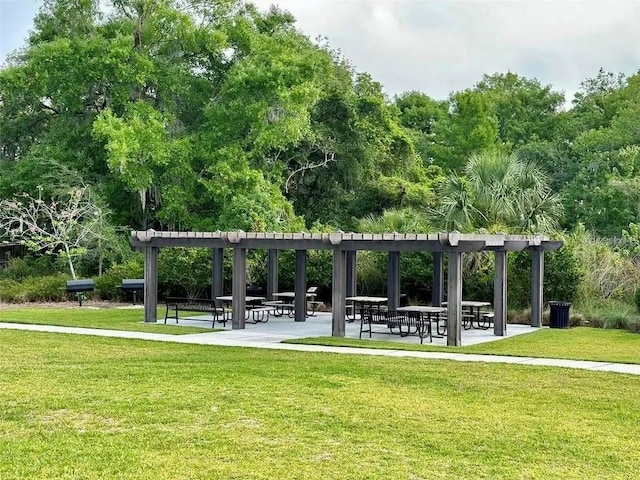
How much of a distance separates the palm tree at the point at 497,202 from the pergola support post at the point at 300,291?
4587 mm

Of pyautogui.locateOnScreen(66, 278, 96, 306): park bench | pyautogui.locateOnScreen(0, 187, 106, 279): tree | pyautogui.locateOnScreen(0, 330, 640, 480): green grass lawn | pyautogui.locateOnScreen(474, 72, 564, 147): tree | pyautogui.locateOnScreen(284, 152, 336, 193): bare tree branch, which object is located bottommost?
pyautogui.locateOnScreen(0, 330, 640, 480): green grass lawn

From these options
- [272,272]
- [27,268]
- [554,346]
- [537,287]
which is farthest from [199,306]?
[27,268]

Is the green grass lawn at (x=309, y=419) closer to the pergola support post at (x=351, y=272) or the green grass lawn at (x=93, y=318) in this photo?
the green grass lawn at (x=93, y=318)

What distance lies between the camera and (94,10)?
3344cm

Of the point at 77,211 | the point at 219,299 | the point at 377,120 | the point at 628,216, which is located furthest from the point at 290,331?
the point at 377,120

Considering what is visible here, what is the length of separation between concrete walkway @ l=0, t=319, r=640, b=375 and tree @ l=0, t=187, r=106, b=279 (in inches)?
398

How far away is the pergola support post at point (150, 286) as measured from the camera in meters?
19.0

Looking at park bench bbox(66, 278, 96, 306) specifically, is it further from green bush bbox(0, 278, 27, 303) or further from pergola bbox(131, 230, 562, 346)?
pergola bbox(131, 230, 562, 346)

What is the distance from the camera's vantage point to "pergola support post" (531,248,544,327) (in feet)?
64.9

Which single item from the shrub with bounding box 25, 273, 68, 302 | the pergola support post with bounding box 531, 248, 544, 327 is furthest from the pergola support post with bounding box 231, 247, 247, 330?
the shrub with bounding box 25, 273, 68, 302

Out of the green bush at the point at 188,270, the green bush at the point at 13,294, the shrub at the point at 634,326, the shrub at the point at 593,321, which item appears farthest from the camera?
the green bush at the point at 188,270

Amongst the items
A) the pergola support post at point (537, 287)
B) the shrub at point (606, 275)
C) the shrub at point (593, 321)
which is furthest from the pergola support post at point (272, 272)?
the shrub at point (593, 321)

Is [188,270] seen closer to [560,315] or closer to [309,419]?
[560,315]

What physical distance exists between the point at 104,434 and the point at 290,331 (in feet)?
33.0
